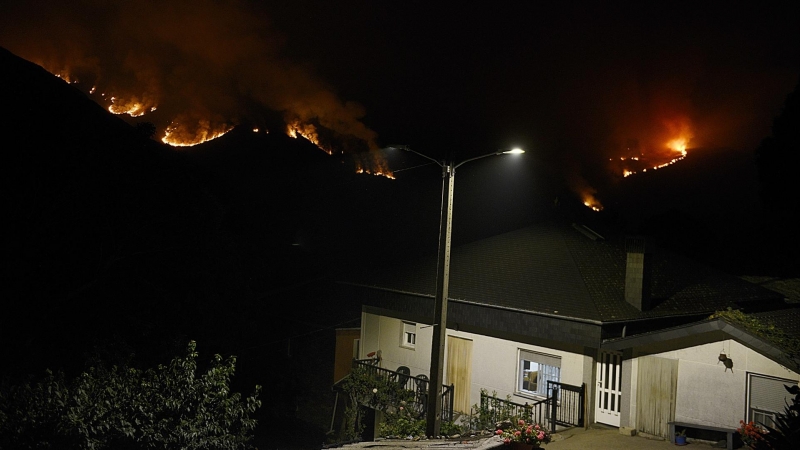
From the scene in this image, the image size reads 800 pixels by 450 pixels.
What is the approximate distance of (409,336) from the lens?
22.6 m

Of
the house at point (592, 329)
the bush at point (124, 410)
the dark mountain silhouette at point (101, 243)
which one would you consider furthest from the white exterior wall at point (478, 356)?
the bush at point (124, 410)

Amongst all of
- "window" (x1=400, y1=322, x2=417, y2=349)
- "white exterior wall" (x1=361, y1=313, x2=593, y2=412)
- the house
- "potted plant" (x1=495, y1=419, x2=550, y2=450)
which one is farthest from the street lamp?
"window" (x1=400, y1=322, x2=417, y2=349)

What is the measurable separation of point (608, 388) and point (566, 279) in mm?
3535

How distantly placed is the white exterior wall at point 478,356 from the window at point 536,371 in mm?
153

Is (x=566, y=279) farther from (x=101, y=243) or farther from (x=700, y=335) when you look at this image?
(x=101, y=243)

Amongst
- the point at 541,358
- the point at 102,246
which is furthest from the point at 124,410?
the point at 541,358

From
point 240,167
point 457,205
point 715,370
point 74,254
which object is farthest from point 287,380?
point 240,167

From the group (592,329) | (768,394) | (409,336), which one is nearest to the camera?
(768,394)

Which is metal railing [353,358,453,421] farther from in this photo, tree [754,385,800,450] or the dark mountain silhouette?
tree [754,385,800,450]

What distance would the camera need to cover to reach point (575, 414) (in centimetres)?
1708

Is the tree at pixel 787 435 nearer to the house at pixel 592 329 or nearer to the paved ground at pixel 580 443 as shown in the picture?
the house at pixel 592 329

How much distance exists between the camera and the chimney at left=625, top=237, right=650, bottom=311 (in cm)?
1811

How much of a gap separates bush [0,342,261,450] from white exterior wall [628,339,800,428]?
9.44m

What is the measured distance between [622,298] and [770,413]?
17.2ft
